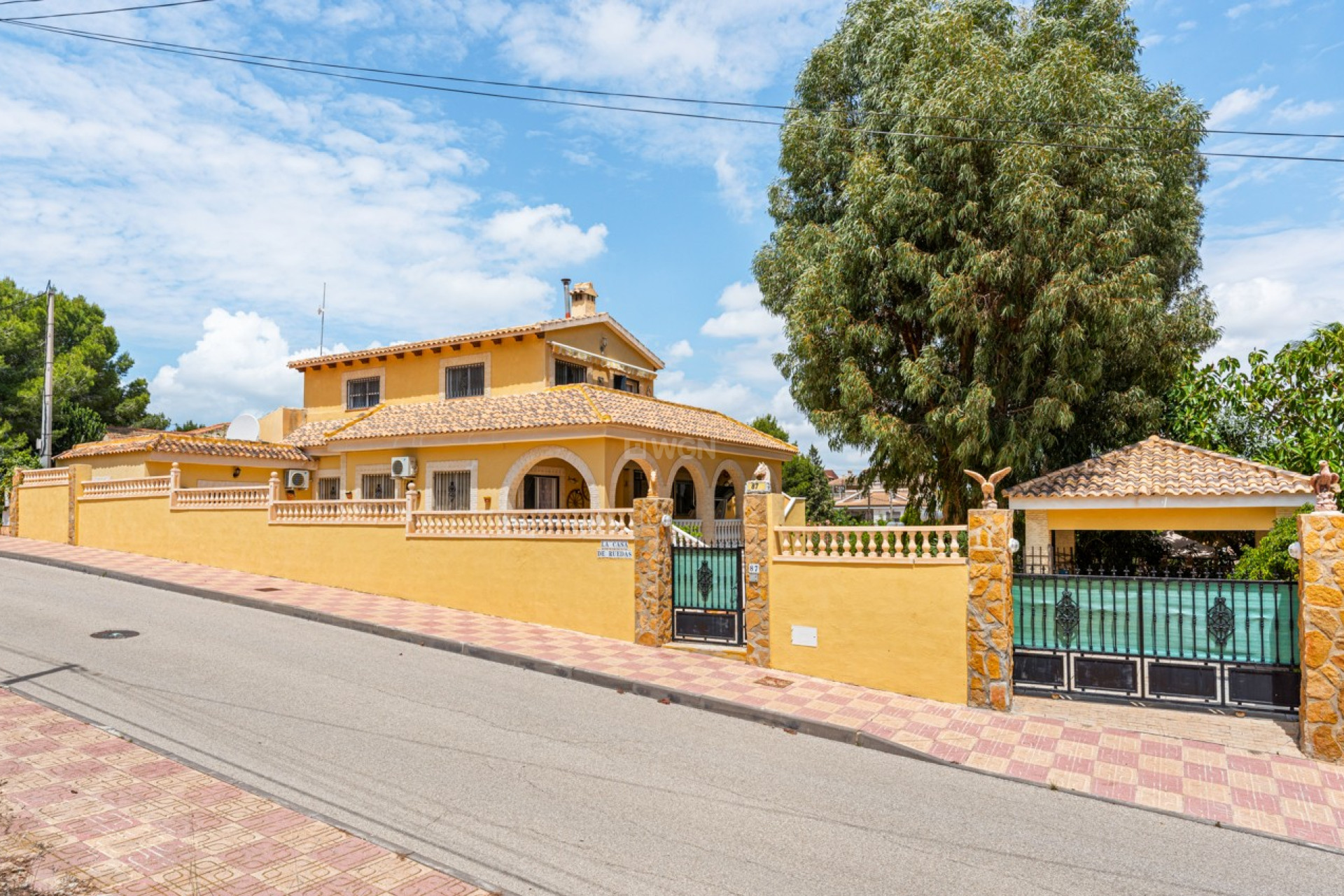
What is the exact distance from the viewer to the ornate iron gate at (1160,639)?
29.3 feet

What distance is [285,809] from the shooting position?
5691 millimetres

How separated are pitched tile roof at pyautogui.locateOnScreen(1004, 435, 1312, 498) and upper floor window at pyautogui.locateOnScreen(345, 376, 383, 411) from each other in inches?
741

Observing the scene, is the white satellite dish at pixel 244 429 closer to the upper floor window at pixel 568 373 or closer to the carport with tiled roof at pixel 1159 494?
the upper floor window at pixel 568 373

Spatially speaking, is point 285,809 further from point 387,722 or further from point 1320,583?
point 1320,583

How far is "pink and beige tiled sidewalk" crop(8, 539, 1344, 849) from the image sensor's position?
681 centimetres

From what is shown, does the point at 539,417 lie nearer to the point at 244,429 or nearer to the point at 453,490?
the point at 453,490

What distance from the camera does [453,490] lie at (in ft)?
65.0

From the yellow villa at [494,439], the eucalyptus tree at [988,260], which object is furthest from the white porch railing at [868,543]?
the yellow villa at [494,439]

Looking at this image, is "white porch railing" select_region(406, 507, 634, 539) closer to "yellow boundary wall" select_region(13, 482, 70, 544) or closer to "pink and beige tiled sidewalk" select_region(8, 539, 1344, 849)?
"pink and beige tiled sidewalk" select_region(8, 539, 1344, 849)

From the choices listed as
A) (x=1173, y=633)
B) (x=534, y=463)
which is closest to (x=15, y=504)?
(x=534, y=463)

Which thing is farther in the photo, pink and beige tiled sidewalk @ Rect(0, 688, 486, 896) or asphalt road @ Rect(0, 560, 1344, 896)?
asphalt road @ Rect(0, 560, 1344, 896)

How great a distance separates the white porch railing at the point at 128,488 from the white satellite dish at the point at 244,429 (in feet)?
15.5

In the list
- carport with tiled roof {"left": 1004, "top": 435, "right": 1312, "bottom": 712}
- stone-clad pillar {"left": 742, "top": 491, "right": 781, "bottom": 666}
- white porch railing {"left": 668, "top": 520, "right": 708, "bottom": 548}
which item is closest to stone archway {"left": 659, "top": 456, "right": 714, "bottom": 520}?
white porch railing {"left": 668, "top": 520, "right": 708, "bottom": 548}

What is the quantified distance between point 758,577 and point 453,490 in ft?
36.2
